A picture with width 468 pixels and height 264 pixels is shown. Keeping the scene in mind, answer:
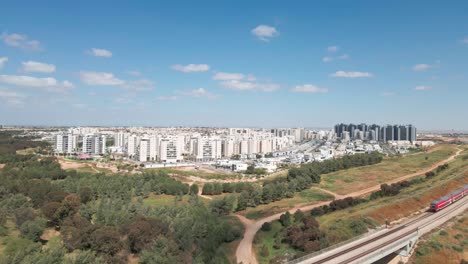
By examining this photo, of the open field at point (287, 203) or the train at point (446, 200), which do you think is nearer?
the train at point (446, 200)

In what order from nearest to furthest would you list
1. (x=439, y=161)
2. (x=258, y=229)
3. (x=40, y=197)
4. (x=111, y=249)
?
(x=111, y=249)
(x=258, y=229)
(x=40, y=197)
(x=439, y=161)

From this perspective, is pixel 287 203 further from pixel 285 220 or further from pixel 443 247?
pixel 443 247

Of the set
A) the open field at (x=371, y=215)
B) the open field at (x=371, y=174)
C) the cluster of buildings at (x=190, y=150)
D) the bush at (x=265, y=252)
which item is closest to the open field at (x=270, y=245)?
the open field at (x=371, y=215)

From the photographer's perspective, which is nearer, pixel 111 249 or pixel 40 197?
pixel 111 249

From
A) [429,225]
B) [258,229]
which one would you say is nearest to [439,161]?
[429,225]

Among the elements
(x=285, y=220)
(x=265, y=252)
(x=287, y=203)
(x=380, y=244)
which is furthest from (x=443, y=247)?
(x=287, y=203)

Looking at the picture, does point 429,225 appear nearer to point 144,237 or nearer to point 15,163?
point 144,237

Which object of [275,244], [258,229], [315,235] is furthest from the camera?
[258,229]

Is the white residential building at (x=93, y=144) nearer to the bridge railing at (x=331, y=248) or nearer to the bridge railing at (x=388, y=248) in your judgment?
the bridge railing at (x=331, y=248)
